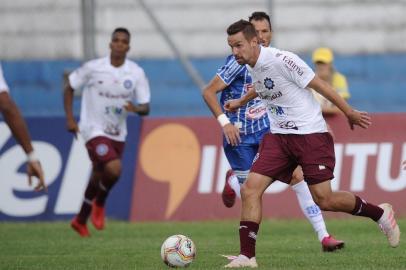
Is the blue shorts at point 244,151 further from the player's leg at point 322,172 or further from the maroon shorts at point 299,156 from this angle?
the player's leg at point 322,172

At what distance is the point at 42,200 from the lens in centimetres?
1619

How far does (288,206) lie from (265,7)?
3.40m

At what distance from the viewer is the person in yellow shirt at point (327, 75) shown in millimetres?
15273

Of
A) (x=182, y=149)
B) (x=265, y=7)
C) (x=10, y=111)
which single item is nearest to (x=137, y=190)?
(x=182, y=149)

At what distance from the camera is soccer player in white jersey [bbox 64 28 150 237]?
14594mm

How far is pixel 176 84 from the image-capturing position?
17516 mm

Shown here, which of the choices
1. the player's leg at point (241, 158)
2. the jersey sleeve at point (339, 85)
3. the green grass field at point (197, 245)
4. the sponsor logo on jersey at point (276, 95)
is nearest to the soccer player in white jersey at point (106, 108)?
the green grass field at point (197, 245)

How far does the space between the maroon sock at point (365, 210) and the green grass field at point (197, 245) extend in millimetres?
397

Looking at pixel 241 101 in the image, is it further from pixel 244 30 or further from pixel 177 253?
pixel 177 253

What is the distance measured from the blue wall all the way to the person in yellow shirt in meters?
1.58

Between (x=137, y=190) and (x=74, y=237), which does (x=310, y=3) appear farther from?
(x=74, y=237)

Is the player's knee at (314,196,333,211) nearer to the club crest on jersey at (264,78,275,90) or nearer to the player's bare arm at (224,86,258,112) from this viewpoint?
the club crest on jersey at (264,78,275,90)

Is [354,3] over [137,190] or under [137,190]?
over

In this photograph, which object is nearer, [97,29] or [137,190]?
[137,190]
